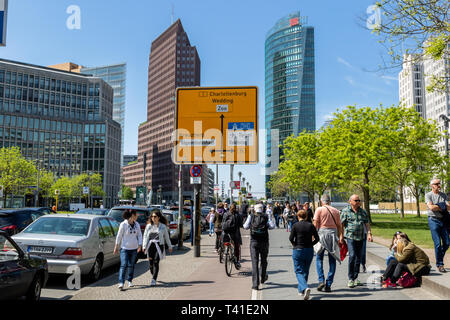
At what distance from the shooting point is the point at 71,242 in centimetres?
812

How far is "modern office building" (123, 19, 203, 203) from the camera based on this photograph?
138 metres

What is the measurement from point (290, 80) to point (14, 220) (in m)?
144

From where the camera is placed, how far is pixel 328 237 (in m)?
7.64

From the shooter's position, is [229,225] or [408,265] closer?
[408,265]

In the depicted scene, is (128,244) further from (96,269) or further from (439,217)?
(439,217)

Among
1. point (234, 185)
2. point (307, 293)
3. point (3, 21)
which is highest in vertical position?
point (3, 21)

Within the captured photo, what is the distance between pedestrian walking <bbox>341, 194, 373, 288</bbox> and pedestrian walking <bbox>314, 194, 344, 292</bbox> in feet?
1.01

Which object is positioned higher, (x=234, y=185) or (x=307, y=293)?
(x=234, y=185)

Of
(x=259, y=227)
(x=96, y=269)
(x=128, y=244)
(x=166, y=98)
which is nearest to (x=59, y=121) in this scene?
(x=166, y=98)

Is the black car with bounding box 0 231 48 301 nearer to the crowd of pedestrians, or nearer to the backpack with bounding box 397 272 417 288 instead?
the crowd of pedestrians

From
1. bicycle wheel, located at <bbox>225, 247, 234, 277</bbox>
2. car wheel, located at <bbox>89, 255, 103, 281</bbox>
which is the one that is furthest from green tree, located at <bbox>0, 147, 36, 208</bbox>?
bicycle wheel, located at <bbox>225, 247, 234, 277</bbox>

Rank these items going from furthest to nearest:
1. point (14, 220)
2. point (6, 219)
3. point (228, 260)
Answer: point (14, 220)
point (6, 219)
point (228, 260)

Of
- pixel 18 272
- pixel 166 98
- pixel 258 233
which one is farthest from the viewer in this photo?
pixel 166 98

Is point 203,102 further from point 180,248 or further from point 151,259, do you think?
point 151,259
